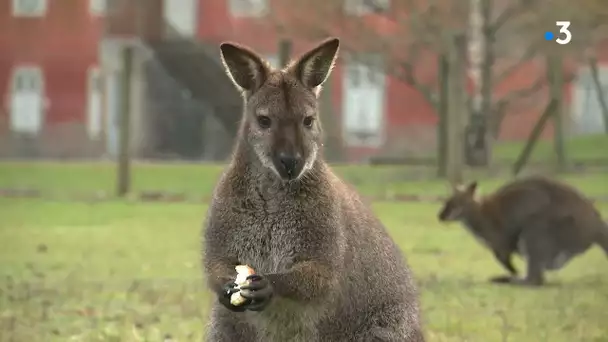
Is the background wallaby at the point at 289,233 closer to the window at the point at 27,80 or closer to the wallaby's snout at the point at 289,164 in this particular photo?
the wallaby's snout at the point at 289,164

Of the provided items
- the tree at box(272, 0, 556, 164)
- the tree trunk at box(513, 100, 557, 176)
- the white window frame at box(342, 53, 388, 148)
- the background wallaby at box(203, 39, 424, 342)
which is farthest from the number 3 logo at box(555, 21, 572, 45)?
the background wallaby at box(203, 39, 424, 342)

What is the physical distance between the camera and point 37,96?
288 centimetres

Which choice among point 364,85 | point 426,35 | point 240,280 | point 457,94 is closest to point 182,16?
point 364,85

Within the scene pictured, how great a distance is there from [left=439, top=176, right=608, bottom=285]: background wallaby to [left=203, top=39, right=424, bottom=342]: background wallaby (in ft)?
3.71

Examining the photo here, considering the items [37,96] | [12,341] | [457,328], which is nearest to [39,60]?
[37,96]

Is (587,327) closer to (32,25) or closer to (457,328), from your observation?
(457,328)

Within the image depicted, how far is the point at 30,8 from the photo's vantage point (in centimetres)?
291

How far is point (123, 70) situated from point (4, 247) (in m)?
0.70

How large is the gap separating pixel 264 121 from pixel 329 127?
743 mm

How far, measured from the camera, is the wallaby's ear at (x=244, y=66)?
1.84m

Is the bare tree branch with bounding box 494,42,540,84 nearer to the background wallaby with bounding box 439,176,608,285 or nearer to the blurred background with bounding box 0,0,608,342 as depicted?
the blurred background with bounding box 0,0,608,342

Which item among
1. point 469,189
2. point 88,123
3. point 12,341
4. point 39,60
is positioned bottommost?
point 12,341

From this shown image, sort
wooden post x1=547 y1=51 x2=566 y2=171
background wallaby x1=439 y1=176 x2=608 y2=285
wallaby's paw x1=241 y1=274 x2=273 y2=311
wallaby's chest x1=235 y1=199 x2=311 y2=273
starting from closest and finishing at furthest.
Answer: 1. wallaby's paw x1=241 y1=274 x2=273 y2=311
2. wallaby's chest x1=235 y1=199 x2=311 y2=273
3. wooden post x1=547 y1=51 x2=566 y2=171
4. background wallaby x1=439 y1=176 x2=608 y2=285

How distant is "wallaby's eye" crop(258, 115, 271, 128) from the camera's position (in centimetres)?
183
